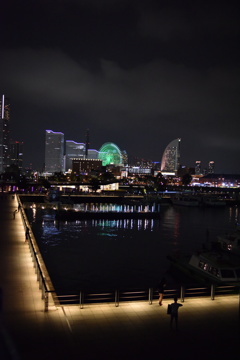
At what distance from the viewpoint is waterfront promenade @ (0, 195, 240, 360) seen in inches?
211

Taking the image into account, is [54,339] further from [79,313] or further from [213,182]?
[213,182]

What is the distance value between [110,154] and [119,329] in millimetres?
158101

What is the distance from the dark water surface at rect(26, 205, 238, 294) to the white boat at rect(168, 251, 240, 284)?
1598mm

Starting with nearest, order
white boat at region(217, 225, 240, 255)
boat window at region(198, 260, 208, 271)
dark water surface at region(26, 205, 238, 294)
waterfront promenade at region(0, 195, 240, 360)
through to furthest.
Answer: waterfront promenade at region(0, 195, 240, 360), boat window at region(198, 260, 208, 271), dark water surface at region(26, 205, 238, 294), white boat at region(217, 225, 240, 255)

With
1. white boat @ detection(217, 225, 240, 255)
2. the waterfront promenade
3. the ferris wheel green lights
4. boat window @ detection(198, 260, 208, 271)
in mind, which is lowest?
white boat @ detection(217, 225, 240, 255)

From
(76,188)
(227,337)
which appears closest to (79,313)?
(227,337)

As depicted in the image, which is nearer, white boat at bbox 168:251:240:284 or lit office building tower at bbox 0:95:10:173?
white boat at bbox 168:251:240:284

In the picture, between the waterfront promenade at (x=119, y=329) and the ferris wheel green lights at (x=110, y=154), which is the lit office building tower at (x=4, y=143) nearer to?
the ferris wheel green lights at (x=110, y=154)

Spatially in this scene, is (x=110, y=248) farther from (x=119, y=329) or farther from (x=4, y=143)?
(x=4, y=143)

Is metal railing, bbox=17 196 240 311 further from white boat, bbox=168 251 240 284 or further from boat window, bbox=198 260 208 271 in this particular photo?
boat window, bbox=198 260 208 271

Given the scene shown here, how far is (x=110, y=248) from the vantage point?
67.2 feet

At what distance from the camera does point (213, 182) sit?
581ft

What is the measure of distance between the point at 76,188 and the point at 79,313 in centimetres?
7750

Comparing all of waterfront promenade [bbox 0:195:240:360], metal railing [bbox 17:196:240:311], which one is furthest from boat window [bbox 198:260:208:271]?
waterfront promenade [bbox 0:195:240:360]
